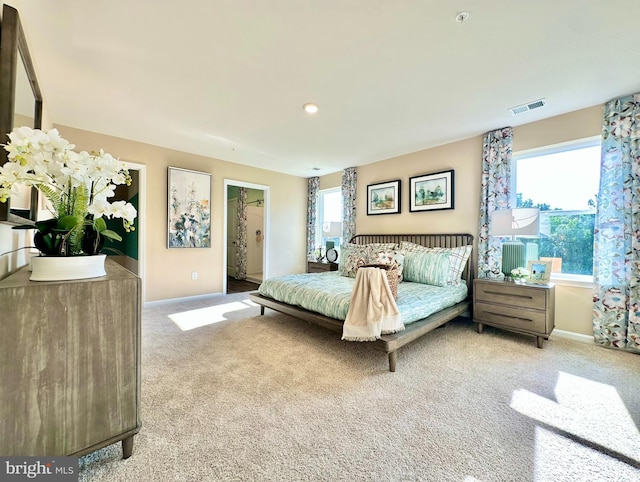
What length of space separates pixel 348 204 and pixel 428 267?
7.45 ft

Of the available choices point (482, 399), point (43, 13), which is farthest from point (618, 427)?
point (43, 13)

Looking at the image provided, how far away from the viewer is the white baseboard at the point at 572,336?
110 inches

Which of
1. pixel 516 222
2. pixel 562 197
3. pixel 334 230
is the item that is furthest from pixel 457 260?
pixel 334 230

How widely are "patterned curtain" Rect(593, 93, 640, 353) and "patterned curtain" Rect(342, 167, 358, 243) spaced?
10.7 feet

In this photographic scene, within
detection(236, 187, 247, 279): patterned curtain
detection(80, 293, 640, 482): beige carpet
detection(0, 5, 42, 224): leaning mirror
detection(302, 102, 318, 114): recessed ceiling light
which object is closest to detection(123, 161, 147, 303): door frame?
detection(80, 293, 640, 482): beige carpet

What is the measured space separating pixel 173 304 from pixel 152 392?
265cm

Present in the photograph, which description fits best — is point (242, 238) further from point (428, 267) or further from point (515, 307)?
point (515, 307)

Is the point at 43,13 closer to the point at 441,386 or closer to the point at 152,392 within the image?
the point at 152,392

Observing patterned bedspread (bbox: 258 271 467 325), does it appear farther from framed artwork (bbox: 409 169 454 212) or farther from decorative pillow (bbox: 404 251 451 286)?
framed artwork (bbox: 409 169 454 212)

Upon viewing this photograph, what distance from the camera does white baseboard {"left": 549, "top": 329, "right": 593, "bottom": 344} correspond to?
2804 millimetres

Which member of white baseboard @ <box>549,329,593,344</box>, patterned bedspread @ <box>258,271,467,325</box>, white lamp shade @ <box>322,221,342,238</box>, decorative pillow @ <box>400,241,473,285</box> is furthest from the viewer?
white lamp shade @ <box>322,221,342,238</box>

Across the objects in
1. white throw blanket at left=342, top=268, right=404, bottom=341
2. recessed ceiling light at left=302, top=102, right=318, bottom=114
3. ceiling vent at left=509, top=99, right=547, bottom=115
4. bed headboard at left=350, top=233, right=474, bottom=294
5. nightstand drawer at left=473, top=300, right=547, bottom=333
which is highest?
recessed ceiling light at left=302, top=102, right=318, bottom=114

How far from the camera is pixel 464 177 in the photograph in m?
3.72

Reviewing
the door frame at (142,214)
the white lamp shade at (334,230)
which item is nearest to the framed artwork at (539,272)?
the white lamp shade at (334,230)
